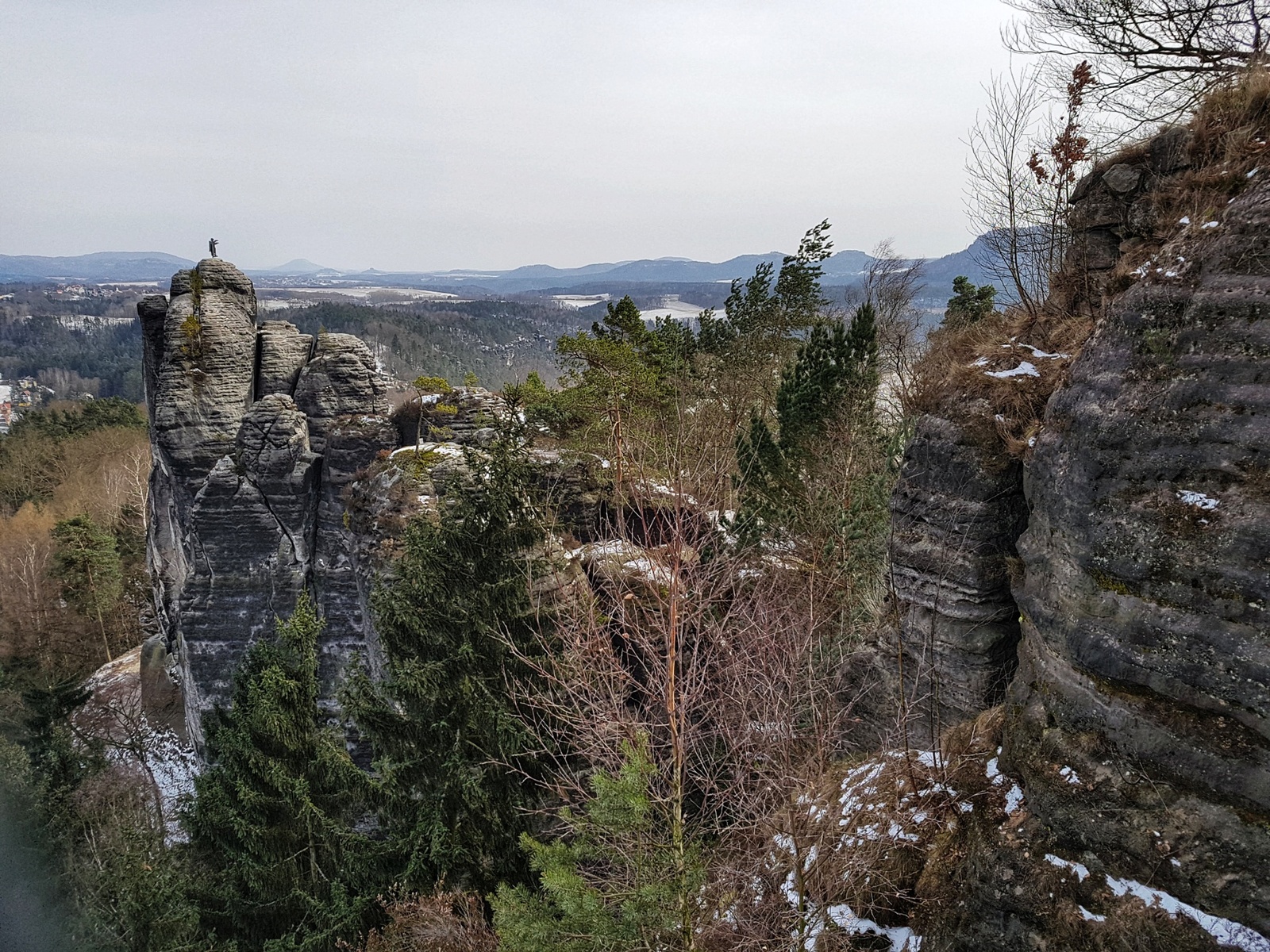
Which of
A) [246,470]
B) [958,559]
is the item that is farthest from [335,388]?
[958,559]

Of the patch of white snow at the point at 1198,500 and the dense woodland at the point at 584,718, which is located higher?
the patch of white snow at the point at 1198,500

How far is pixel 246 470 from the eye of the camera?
1958 centimetres

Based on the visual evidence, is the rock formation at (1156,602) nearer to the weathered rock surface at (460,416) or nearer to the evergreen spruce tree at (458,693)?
the evergreen spruce tree at (458,693)

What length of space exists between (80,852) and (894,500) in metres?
25.5

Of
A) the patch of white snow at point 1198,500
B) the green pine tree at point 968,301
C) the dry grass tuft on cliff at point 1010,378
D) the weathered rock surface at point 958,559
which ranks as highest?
the green pine tree at point 968,301

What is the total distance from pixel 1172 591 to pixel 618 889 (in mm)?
5178

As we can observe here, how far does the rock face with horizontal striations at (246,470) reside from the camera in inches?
768

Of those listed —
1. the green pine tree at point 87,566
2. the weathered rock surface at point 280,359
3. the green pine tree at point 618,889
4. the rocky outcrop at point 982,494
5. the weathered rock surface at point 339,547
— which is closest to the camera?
the green pine tree at point 618,889

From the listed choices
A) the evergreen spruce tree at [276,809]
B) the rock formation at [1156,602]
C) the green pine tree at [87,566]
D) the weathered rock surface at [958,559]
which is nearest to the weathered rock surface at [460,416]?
the evergreen spruce tree at [276,809]

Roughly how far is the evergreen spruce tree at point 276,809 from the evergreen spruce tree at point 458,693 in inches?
53.2

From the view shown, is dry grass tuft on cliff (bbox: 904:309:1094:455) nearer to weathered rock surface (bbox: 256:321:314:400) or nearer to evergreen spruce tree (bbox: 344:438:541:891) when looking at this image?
evergreen spruce tree (bbox: 344:438:541:891)

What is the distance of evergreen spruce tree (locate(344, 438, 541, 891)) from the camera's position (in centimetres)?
898

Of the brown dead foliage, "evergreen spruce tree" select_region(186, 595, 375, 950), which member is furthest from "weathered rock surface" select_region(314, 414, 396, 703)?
the brown dead foliage

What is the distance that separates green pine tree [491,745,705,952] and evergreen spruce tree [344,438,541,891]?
2991 mm
